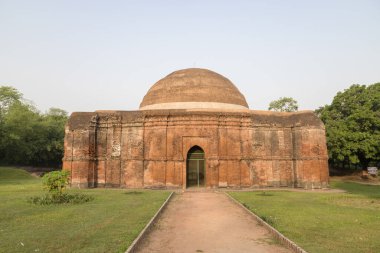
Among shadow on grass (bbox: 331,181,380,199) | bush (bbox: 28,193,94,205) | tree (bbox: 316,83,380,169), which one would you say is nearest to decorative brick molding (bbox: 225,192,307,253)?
bush (bbox: 28,193,94,205)

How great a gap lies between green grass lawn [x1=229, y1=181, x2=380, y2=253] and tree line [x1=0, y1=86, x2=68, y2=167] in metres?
30.8

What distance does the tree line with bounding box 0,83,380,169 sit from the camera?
80.5 feet

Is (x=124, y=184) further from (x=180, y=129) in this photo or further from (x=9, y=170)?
(x=9, y=170)

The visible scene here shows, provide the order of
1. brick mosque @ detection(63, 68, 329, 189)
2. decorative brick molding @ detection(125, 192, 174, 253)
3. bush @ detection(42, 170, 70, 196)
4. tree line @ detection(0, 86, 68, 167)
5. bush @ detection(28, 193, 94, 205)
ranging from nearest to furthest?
decorative brick molding @ detection(125, 192, 174, 253) < bush @ detection(28, 193, 94, 205) < bush @ detection(42, 170, 70, 196) < brick mosque @ detection(63, 68, 329, 189) < tree line @ detection(0, 86, 68, 167)

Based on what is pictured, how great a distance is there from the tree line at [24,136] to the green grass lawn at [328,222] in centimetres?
3083

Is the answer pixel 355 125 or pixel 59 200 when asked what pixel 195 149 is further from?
pixel 355 125

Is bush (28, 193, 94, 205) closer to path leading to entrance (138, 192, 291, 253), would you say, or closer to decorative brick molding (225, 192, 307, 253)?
path leading to entrance (138, 192, 291, 253)

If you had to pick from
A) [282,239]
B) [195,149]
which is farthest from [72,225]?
[195,149]

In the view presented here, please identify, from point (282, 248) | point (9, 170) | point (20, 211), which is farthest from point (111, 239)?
point (9, 170)

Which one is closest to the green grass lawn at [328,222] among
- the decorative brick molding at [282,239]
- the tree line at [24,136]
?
the decorative brick molding at [282,239]

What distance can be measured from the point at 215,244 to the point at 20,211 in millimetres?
7055

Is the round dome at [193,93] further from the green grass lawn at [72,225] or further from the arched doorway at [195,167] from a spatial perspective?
the green grass lawn at [72,225]

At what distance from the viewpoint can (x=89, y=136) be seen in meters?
18.8

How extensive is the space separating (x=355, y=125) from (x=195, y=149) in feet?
48.8
